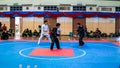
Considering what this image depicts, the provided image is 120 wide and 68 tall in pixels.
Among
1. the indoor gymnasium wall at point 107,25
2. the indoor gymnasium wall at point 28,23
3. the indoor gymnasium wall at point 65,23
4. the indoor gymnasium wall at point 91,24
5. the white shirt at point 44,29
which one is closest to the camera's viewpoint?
the white shirt at point 44,29

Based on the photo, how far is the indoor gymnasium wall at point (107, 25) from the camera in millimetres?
30578

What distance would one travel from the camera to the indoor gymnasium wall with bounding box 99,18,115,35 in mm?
Result: 30578

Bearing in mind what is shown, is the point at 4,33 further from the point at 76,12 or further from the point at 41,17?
the point at 76,12

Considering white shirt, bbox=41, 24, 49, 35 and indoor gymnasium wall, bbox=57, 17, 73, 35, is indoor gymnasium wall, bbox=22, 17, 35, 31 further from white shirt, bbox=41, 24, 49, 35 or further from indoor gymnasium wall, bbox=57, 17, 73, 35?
white shirt, bbox=41, 24, 49, 35

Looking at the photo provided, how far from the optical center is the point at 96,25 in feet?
101

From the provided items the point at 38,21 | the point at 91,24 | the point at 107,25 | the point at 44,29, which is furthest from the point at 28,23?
the point at 44,29

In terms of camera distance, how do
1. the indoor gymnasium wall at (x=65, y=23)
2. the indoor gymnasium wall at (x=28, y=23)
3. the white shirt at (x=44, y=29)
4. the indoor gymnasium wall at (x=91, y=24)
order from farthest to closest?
the indoor gymnasium wall at (x=28, y=23)
the indoor gymnasium wall at (x=65, y=23)
the indoor gymnasium wall at (x=91, y=24)
the white shirt at (x=44, y=29)

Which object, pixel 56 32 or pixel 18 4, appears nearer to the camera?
pixel 56 32

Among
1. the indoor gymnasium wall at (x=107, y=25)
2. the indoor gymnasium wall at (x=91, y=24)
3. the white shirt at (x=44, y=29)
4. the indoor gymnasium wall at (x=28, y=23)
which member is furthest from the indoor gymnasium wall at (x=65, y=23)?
the white shirt at (x=44, y=29)

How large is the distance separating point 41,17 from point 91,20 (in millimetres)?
6311

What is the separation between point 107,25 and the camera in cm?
3064

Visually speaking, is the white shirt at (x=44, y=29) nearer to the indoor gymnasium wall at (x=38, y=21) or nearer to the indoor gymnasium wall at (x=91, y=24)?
the indoor gymnasium wall at (x=38, y=21)

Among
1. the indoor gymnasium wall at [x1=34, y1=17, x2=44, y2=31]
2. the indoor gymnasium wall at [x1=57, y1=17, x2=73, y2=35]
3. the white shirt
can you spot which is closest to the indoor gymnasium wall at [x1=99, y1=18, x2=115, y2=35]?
the indoor gymnasium wall at [x1=57, y1=17, x2=73, y2=35]

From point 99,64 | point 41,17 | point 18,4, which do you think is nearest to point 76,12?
point 41,17
